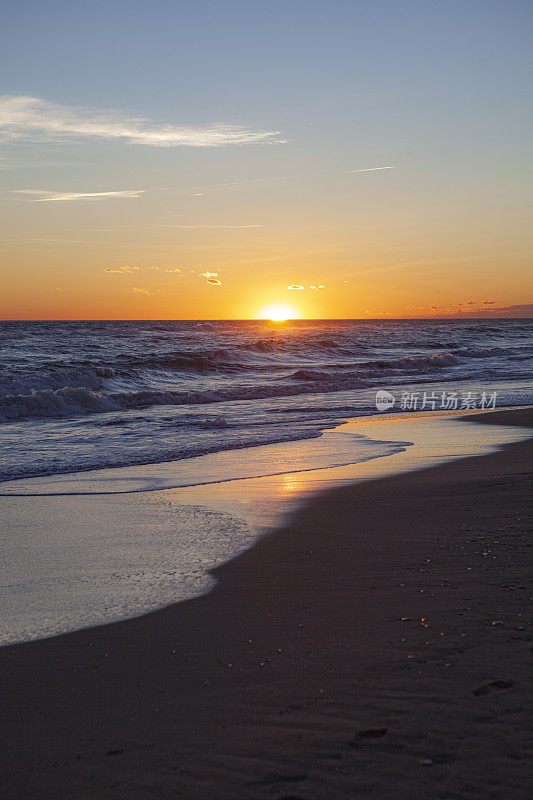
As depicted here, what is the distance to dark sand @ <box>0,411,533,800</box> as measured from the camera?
2344 mm

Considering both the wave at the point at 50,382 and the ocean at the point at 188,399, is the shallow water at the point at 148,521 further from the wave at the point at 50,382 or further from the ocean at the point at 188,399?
the wave at the point at 50,382

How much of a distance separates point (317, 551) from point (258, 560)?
1.63 feet

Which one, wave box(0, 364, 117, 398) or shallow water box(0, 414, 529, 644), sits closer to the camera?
shallow water box(0, 414, 529, 644)

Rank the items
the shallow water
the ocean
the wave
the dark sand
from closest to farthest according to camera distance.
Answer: the dark sand < the shallow water < the ocean < the wave

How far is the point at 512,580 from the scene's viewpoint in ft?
13.1

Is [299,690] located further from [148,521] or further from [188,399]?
[188,399]

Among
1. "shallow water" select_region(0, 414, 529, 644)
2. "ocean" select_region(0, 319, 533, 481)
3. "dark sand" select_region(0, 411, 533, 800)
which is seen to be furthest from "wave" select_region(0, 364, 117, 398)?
"dark sand" select_region(0, 411, 533, 800)

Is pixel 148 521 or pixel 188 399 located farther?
pixel 188 399

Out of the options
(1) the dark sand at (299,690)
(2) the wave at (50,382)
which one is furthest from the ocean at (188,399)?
(1) the dark sand at (299,690)

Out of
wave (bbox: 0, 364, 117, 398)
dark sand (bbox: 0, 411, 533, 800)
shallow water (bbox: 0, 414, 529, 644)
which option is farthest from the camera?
wave (bbox: 0, 364, 117, 398)

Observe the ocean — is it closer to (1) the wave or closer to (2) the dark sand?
(1) the wave

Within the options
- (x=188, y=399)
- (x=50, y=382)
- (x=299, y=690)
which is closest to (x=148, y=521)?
(x=299, y=690)

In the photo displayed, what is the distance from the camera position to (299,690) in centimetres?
289

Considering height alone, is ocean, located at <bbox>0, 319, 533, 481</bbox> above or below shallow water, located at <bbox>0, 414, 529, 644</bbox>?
above
